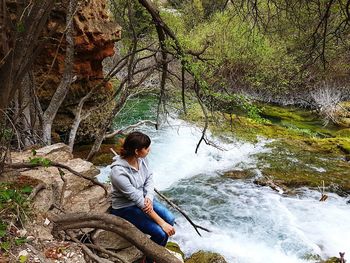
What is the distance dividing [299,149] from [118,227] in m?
10.4

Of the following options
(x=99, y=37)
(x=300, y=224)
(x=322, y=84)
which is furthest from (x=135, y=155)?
(x=322, y=84)

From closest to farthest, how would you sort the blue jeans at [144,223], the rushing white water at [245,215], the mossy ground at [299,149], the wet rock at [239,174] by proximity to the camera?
the blue jeans at [144,223] → the rushing white water at [245,215] → the mossy ground at [299,149] → the wet rock at [239,174]

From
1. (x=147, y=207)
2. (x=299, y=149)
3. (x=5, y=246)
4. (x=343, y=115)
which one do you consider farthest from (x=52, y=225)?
(x=343, y=115)

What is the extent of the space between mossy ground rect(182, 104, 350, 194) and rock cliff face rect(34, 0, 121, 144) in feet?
10.6

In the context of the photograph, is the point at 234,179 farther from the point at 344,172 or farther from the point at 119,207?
the point at 119,207

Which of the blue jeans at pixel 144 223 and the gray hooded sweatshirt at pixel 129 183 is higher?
the gray hooded sweatshirt at pixel 129 183

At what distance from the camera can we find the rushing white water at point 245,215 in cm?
678

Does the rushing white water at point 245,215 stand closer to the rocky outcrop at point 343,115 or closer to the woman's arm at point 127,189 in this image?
the woman's arm at point 127,189

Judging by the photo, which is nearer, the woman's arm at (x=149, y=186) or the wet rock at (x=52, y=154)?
the woman's arm at (x=149, y=186)

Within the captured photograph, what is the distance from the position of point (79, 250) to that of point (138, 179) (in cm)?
96

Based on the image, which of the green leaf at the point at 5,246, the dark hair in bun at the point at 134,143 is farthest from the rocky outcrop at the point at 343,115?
the green leaf at the point at 5,246

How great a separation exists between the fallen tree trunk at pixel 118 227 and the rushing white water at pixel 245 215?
3567 millimetres

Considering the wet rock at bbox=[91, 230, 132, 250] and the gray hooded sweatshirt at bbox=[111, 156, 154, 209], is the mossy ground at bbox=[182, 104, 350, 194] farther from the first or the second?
the wet rock at bbox=[91, 230, 132, 250]

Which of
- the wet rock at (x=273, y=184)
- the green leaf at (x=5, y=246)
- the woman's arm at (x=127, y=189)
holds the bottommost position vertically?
the wet rock at (x=273, y=184)
